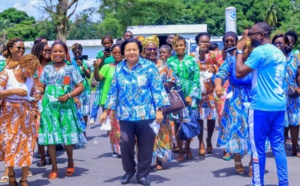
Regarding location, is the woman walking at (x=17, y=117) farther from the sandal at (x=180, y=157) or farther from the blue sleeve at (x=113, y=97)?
the sandal at (x=180, y=157)

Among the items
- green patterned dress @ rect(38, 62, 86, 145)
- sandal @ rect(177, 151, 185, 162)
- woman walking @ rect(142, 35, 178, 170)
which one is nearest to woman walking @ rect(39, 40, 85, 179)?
green patterned dress @ rect(38, 62, 86, 145)

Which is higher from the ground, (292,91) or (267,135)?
(292,91)

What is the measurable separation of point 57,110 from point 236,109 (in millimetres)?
2381

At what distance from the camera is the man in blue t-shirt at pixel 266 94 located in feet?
20.2

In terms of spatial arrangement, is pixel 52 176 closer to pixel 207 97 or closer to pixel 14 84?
pixel 14 84

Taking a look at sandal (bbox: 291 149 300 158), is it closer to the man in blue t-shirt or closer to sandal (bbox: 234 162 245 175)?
sandal (bbox: 234 162 245 175)

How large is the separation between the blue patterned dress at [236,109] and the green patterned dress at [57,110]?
6.58 feet

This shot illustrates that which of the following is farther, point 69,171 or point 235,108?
point 69,171

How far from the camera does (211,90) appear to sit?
9.38m

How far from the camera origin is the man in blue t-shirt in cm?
616

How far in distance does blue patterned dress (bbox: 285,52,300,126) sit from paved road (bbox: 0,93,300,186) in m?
0.58

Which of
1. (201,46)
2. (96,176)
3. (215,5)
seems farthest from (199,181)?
(215,5)

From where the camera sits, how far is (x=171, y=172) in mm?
8055

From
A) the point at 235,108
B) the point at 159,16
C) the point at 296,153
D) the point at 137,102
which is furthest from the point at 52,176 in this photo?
the point at 159,16
